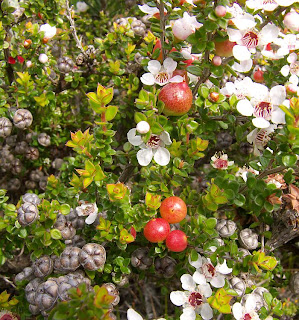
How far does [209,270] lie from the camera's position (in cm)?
161

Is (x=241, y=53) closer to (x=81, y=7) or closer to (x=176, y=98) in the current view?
(x=176, y=98)

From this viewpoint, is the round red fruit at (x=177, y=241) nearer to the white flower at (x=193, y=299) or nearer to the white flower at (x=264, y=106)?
the white flower at (x=193, y=299)

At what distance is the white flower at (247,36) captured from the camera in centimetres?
135

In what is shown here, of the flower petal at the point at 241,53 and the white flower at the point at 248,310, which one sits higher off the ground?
the flower petal at the point at 241,53

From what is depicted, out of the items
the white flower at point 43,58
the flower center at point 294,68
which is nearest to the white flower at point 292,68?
the flower center at point 294,68

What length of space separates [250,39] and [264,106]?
0.29 metres

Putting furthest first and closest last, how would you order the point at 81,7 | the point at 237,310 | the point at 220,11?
the point at 81,7 < the point at 237,310 < the point at 220,11

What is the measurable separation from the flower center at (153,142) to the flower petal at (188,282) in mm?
619

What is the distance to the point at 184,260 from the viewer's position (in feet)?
5.73

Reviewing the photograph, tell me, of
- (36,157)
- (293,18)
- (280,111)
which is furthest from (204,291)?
(36,157)

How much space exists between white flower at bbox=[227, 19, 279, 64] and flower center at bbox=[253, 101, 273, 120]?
0.20m

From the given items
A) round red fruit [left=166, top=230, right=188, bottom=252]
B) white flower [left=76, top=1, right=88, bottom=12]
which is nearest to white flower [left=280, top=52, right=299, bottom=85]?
round red fruit [left=166, top=230, right=188, bottom=252]

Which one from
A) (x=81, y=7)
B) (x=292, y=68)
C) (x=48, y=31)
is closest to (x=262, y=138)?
(x=292, y=68)

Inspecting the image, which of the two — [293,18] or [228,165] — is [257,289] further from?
[293,18]
